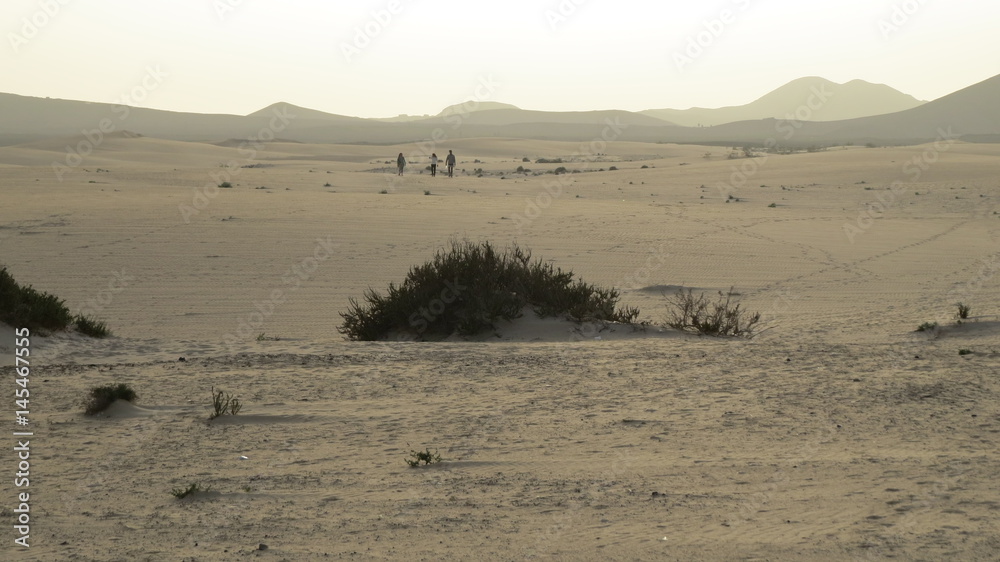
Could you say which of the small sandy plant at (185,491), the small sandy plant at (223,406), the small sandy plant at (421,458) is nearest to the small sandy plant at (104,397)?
the small sandy plant at (223,406)

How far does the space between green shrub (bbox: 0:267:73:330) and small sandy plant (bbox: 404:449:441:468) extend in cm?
589

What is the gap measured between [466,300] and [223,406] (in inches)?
169

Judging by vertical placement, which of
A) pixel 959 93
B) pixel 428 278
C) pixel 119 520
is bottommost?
pixel 119 520

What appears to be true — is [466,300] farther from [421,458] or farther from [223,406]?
[421,458]

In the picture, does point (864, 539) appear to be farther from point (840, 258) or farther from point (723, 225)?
point (723, 225)

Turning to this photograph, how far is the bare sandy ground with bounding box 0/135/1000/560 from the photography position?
4992 millimetres

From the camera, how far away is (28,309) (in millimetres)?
9961

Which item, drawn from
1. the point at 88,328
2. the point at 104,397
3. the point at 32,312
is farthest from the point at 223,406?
the point at 88,328

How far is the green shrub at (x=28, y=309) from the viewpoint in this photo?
9.87m

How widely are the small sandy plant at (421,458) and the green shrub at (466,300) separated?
4.79 m

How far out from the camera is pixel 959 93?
171 m

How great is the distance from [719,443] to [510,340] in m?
4.64

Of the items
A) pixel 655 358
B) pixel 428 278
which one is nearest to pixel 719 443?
pixel 655 358

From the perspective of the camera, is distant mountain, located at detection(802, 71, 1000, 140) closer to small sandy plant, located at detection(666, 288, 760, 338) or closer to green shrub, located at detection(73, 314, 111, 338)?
small sandy plant, located at detection(666, 288, 760, 338)
